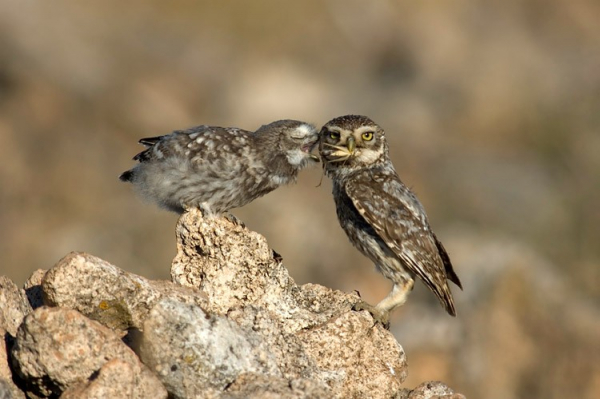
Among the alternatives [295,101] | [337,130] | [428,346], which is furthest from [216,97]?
[337,130]

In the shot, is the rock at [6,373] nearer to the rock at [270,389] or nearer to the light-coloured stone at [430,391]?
the rock at [270,389]

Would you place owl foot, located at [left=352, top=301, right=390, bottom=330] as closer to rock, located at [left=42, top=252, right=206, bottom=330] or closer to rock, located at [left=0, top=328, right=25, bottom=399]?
rock, located at [left=42, top=252, right=206, bottom=330]

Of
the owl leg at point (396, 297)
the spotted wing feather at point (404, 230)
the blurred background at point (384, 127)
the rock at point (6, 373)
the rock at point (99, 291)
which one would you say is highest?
the blurred background at point (384, 127)

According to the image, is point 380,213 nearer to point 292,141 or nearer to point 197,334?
point 292,141

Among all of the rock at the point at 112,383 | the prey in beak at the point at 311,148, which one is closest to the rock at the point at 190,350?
the rock at the point at 112,383

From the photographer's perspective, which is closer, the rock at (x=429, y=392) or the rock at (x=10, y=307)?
the rock at (x=10, y=307)

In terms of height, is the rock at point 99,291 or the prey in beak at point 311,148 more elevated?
the prey in beak at point 311,148

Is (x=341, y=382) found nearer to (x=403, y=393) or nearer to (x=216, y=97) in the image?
(x=403, y=393)
